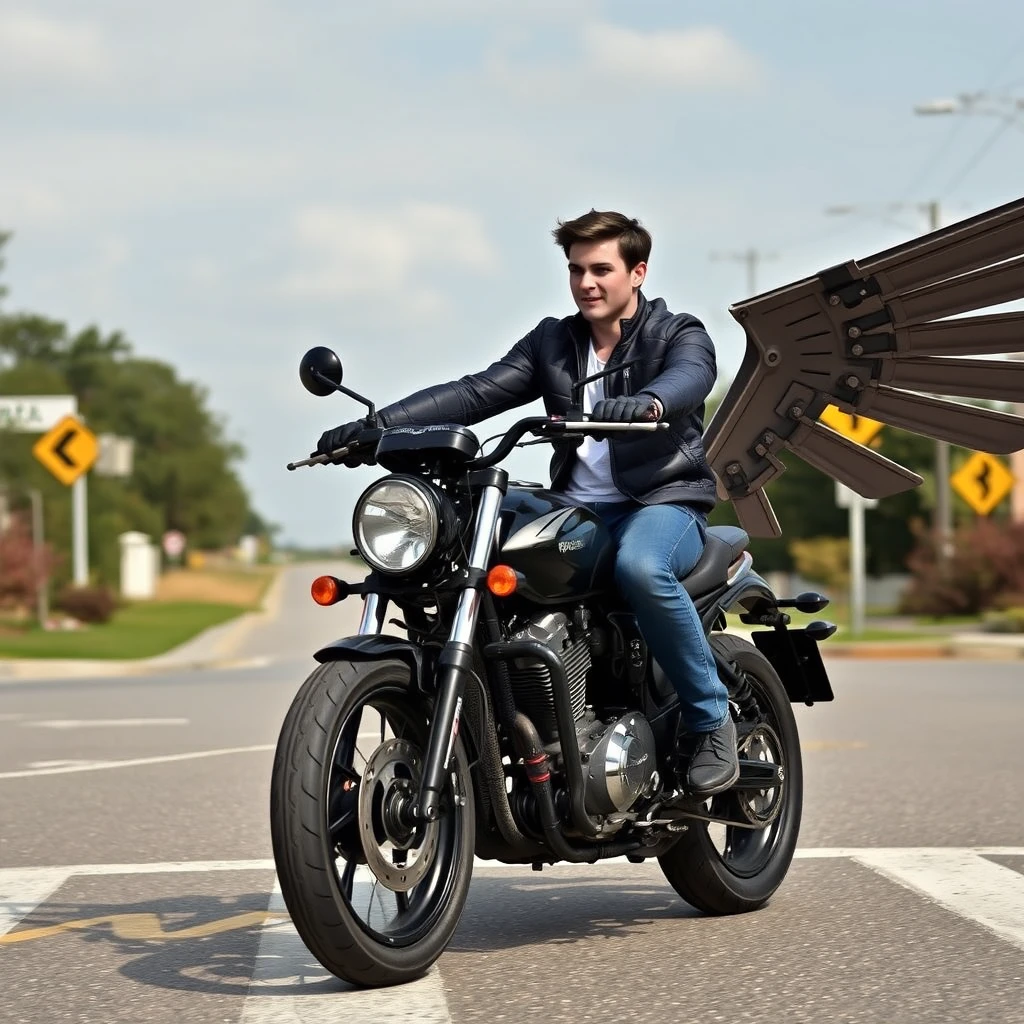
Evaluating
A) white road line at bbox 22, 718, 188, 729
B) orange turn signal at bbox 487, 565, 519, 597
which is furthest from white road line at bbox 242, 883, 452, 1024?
white road line at bbox 22, 718, 188, 729

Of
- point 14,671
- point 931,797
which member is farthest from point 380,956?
point 14,671

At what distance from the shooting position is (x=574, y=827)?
527 centimetres

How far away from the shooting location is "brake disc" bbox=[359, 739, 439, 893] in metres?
4.89

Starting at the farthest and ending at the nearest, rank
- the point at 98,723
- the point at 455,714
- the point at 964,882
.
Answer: the point at 98,723 < the point at 964,882 < the point at 455,714

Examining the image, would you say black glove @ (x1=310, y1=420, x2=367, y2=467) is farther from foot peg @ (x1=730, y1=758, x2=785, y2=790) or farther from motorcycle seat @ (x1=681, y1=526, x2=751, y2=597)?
foot peg @ (x1=730, y1=758, x2=785, y2=790)

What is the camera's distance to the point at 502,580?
4.99m

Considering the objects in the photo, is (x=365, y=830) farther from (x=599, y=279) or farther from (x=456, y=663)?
(x=599, y=279)

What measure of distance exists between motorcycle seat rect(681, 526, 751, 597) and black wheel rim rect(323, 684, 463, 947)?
1.11 m

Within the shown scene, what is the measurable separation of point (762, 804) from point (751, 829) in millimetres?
91

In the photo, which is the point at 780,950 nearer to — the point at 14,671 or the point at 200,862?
the point at 200,862

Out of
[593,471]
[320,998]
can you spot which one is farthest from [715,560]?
[320,998]

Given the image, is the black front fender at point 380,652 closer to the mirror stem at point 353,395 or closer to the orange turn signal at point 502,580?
the orange turn signal at point 502,580

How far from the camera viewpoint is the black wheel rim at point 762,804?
622cm

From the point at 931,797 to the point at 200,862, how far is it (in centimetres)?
377
